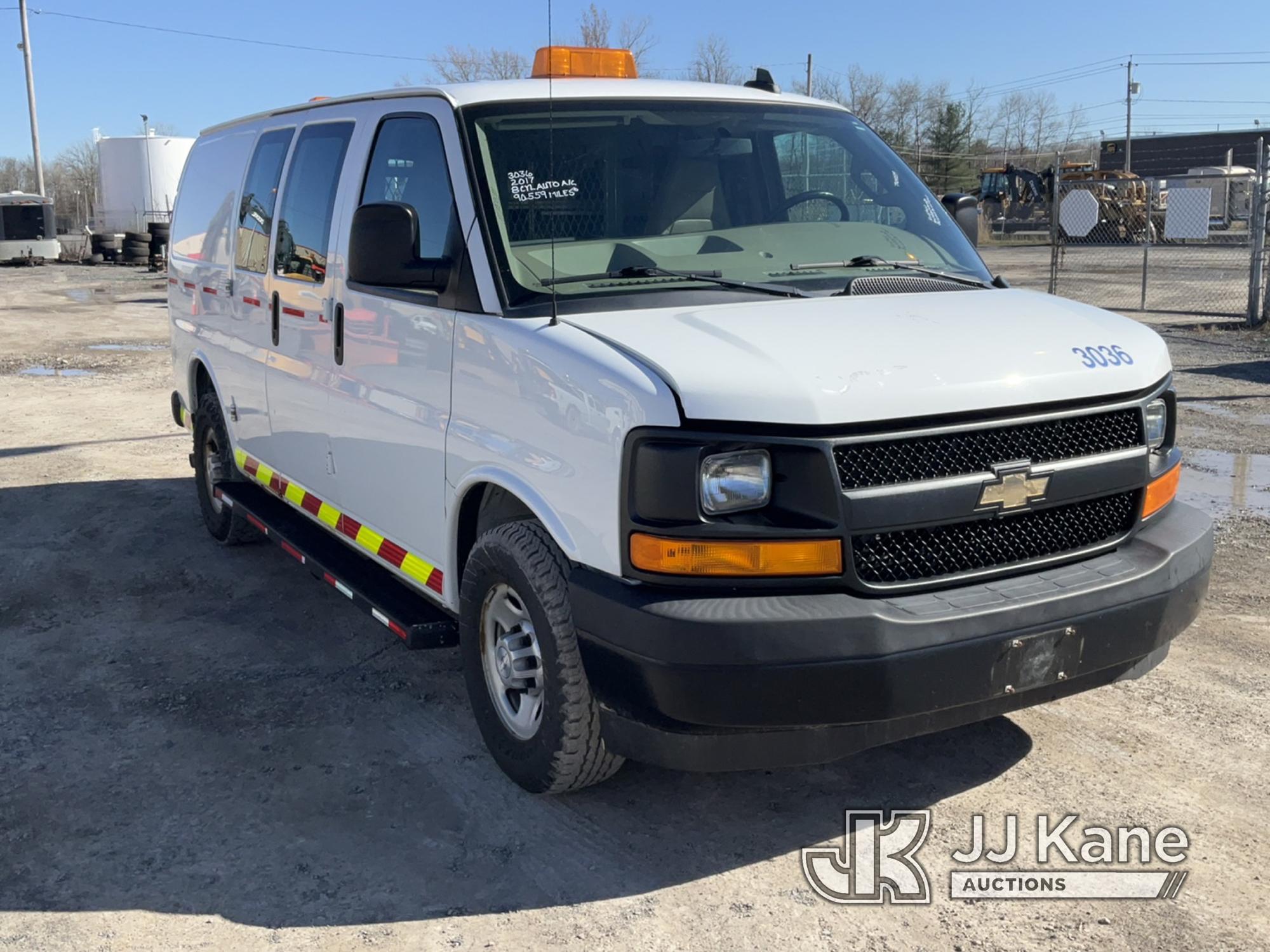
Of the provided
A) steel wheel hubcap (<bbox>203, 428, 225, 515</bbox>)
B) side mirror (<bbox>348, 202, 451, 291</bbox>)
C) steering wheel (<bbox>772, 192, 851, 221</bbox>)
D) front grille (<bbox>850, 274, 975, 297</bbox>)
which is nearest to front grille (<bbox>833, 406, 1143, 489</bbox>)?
front grille (<bbox>850, 274, 975, 297</bbox>)

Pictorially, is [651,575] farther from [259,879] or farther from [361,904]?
[259,879]

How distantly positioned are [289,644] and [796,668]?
3023 millimetres

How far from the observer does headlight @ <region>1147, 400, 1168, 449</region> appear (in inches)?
151

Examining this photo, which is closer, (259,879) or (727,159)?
(259,879)

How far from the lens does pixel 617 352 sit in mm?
3324

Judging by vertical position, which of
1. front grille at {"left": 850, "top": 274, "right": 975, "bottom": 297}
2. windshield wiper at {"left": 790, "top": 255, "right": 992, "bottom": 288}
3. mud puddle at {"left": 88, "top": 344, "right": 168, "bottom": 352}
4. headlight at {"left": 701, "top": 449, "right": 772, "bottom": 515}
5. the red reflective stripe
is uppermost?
windshield wiper at {"left": 790, "top": 255, "right": 992, "bottom": 288}

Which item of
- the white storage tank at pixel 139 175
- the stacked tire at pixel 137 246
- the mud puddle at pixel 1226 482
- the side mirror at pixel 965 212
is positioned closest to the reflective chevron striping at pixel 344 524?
the side mirror at pixel 965 212

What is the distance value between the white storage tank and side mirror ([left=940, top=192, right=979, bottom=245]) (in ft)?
138

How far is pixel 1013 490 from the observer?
11.1 feet

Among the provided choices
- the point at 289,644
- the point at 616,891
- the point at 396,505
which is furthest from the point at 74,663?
the point at 616,891

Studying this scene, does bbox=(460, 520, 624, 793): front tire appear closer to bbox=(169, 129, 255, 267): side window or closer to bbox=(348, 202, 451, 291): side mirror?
bbox=(348, 202, 451, 291): side mirror

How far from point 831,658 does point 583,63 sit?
2.87 m

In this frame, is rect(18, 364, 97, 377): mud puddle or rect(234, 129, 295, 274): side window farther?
rect(18, 364, 97, 377): mud puddle

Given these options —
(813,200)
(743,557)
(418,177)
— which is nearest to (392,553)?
(418,177)
